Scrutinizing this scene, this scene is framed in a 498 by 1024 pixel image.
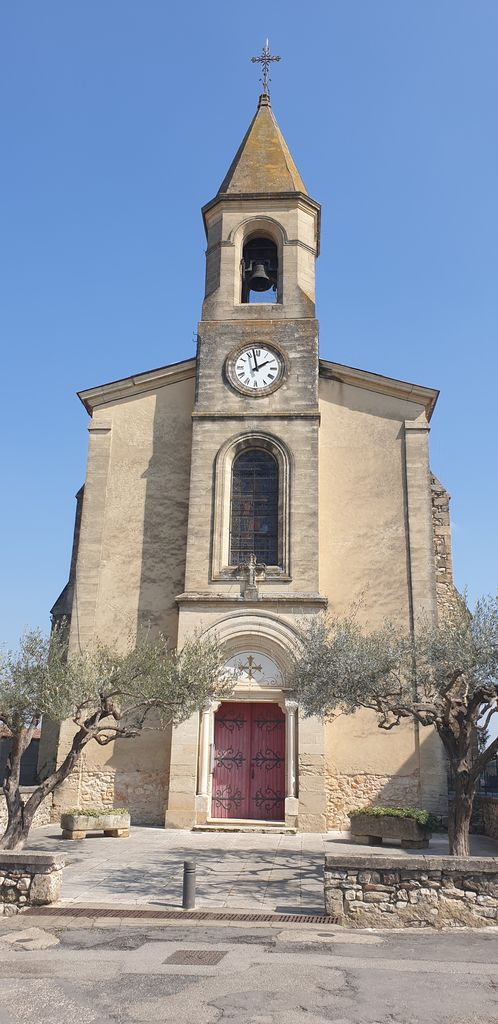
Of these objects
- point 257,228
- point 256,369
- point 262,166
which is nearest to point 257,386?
point 256,369

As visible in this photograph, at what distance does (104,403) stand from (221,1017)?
663 inches

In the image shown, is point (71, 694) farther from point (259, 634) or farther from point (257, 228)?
point (257, 228)

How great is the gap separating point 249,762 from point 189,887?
846 cm

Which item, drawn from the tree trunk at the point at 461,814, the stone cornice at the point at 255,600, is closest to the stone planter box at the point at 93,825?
the stone cornice at the point at 255,600

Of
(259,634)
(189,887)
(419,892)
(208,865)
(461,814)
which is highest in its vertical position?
(259,634)

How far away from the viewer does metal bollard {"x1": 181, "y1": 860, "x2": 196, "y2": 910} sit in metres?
9.56

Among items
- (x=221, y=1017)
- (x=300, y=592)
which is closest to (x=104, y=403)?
(x=300, y=592)

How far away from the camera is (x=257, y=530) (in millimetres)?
19312

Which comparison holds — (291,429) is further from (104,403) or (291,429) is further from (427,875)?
(427,875)

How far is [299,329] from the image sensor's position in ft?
67.5

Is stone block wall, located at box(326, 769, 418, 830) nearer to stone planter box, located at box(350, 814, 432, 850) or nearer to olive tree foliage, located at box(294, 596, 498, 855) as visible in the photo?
stone planter box, located at box(350, 814, 432, 850)

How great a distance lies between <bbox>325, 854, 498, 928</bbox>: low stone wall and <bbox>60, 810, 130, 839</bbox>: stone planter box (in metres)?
7.73

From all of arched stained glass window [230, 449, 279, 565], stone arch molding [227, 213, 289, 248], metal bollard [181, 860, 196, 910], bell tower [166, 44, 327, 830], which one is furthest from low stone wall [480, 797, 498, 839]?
stone arch molding [227, 213, 289, 248]

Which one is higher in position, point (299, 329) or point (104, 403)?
point (299, 329)
